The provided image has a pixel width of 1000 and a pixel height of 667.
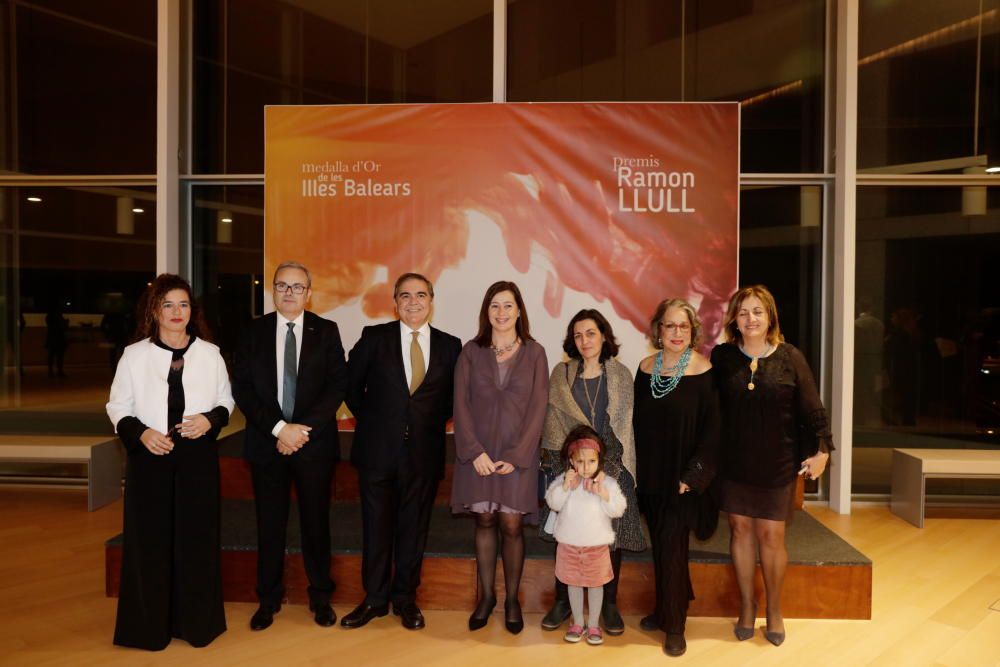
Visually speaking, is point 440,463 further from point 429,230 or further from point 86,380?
point 86,380

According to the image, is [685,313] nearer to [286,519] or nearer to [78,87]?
[286,519]

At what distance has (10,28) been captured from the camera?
18.7ft

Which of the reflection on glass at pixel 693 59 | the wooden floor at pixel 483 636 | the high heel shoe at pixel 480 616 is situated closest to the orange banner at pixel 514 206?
the reflection on glass at pixel 693 59

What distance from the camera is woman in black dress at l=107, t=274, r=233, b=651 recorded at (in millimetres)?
2994

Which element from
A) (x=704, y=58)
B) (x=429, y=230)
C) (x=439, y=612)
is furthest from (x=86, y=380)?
(x=704, y=58)

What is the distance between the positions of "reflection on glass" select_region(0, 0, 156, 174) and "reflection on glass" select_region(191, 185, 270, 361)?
57 cm

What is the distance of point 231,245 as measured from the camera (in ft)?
18.8

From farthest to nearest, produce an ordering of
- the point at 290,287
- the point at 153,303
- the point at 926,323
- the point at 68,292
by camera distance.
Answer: the point at 68,292 → the point at 926,323 → the point at 290,287 → the point at 153,303

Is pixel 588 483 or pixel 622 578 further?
pixel 622 578

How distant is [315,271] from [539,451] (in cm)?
265

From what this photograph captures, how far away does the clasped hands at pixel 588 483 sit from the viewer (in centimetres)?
304

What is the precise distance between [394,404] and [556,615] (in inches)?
50.7

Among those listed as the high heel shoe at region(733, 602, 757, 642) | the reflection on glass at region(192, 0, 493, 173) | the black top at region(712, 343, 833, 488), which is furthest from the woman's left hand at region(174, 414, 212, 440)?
the reflection on glass at region(192, 0, 493, 173)

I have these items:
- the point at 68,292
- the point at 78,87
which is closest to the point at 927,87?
the point at 78,87
